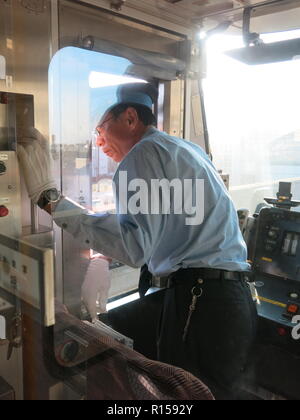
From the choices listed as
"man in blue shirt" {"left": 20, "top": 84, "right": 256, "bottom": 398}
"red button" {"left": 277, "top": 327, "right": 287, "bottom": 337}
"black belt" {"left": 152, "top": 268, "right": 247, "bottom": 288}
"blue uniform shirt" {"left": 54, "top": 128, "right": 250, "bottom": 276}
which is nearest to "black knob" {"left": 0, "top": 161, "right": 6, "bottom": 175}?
"man in blue shirt" {"left": 20, "top": 84, "right": 256, "bottom": 398}

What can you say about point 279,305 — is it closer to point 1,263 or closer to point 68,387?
point 68,387

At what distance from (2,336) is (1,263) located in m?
0.27

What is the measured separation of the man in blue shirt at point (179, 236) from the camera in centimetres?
165

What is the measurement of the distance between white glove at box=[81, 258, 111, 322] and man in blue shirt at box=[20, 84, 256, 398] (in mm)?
497

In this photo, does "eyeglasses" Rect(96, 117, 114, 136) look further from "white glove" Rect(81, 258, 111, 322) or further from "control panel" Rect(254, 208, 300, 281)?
"control panel" Rect(254, 208, 300, 281)

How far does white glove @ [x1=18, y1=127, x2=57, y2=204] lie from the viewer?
149cm

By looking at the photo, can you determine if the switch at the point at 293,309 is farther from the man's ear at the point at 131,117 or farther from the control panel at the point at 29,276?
the control panel at the point at 29,276

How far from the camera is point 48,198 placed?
1.63 m

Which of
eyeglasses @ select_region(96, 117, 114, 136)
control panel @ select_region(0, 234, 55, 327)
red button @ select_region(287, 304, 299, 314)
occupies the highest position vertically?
eyeglasses @ select_region(96, 117, 114, 136)

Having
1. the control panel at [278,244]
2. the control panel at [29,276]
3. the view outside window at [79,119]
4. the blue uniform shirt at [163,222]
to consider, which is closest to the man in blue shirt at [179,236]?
the blue uniform shirt at [163,222]

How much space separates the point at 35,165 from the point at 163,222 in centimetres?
61

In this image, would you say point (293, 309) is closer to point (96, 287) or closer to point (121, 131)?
point (96, 287)

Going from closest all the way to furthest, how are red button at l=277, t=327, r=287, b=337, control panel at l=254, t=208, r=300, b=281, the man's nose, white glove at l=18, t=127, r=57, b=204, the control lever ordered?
the control lever
white glove at l=18, t=127, r=57, b=204
the man's nose
red button at l=277, t=327, r=287, b=337
control panel at l=254, t=208, r=300, b=281
